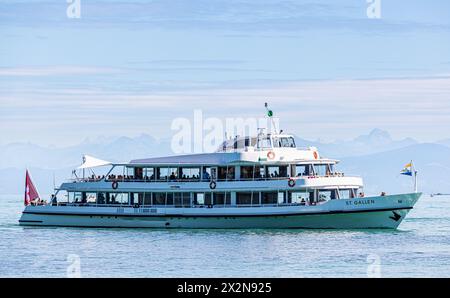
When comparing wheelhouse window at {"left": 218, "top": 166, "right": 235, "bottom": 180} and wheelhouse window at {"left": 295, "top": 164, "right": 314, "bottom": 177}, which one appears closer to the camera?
wheelhouse window at {"left": 295, "top": 164, "right": 314, "bottom": 177}

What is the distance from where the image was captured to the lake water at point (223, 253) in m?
44.6

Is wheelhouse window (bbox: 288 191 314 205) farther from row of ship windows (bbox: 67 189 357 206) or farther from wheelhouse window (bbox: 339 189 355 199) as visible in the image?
wheelhouse window (bbox: 339 189 355 199)

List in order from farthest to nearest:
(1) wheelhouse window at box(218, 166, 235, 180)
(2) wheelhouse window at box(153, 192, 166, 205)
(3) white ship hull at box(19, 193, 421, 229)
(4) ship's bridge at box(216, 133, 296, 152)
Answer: (2) wheelhouse window at box(153, 192, 166, 205)
(4) ship's bridge at box(216, 133, 296, 152)
(1) wheelhouse window at box(218, 166, 235, 180)
(3) white ship hull at box(19, 193, 421, 229)

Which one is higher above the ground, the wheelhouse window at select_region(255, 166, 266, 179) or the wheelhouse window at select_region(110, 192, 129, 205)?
the wheelhouse window at select_region(255, 166, 266, 179)

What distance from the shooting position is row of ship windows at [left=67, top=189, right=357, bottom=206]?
6147cm

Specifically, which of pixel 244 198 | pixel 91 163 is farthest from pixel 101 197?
pixel 244 198

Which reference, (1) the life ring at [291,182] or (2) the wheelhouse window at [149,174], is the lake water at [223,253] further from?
(2) the wheelhouse window at [149,174]

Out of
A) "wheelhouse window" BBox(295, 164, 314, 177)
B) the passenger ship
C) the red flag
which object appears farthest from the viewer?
the red flag

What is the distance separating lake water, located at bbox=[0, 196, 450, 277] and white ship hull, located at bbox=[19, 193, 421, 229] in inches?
36.4

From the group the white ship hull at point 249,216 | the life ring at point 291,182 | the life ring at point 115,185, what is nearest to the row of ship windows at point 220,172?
the life ring at point 115,185

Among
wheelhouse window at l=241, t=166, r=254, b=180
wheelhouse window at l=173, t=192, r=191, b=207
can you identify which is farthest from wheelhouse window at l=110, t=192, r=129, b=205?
wheelhouse window at l=241, t=166, r=254, b=180

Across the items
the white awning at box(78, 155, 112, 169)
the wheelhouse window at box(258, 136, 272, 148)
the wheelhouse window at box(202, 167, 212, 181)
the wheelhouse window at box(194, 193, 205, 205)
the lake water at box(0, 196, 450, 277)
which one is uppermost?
the wheelhouse window at box(258, 136, 272, 148)
